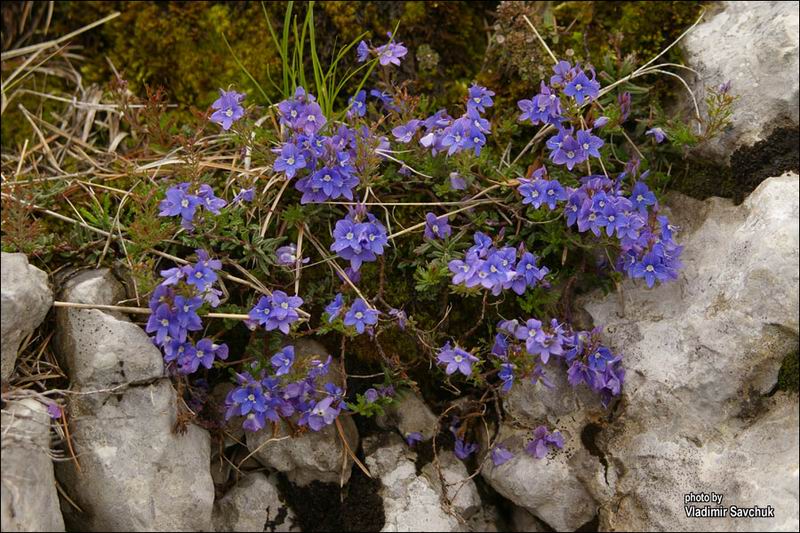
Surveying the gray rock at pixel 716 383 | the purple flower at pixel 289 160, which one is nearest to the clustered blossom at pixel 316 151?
the purple flower at pixel 289 160

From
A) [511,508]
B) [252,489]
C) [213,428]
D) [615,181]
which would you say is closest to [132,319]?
[213,428]

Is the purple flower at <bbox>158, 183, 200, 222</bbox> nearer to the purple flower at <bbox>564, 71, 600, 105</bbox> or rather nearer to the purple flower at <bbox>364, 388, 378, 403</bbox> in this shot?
the purple flower at <bbox>364, 388, 378, 403</bbox>

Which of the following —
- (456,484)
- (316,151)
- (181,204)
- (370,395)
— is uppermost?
(316,151)

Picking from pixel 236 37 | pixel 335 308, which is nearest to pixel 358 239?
pixel 335 308

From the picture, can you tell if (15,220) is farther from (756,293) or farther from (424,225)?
Result: (756,293)

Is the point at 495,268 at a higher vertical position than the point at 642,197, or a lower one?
lower

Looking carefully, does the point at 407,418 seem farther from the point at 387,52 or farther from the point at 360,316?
the point at 387,52
